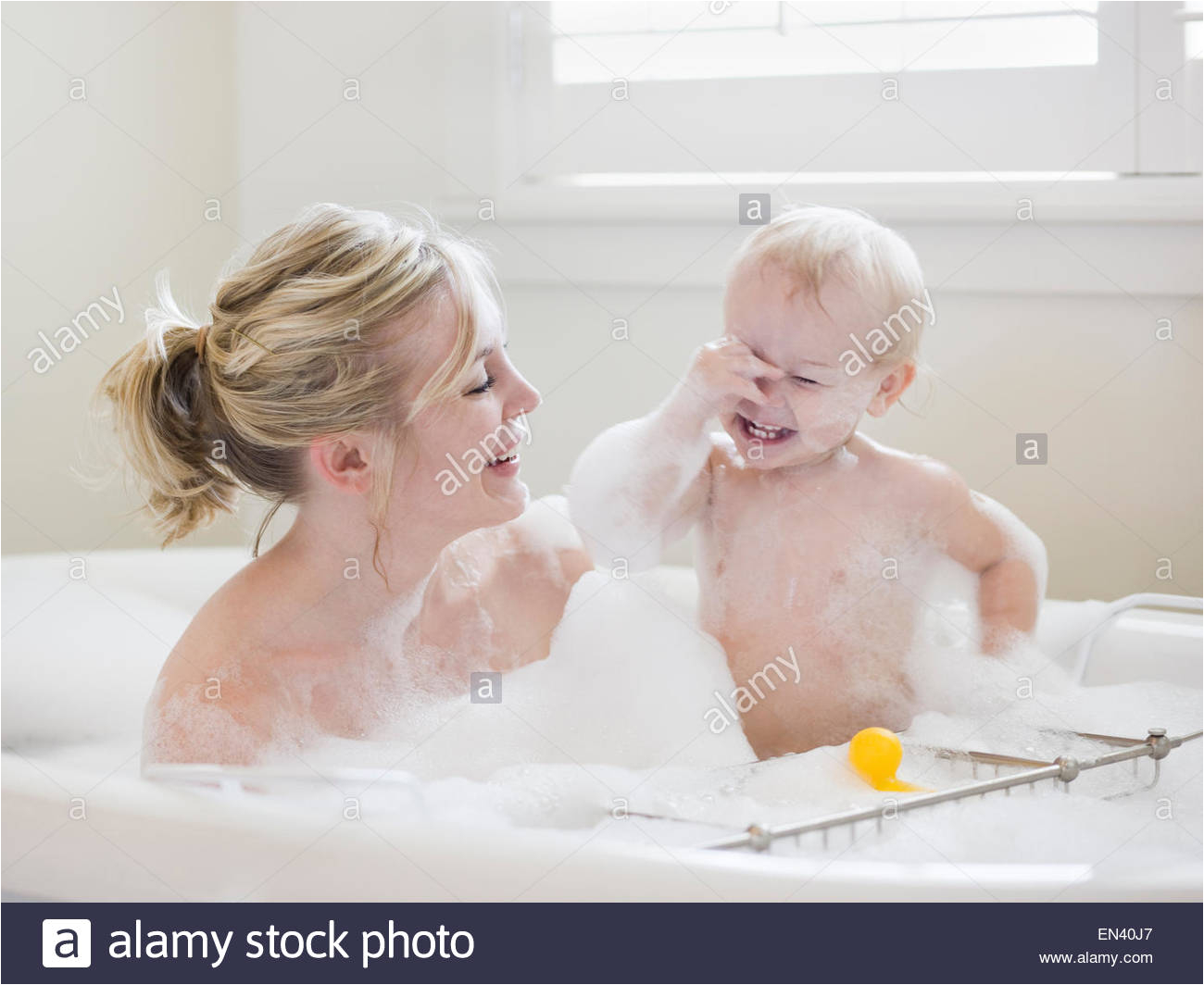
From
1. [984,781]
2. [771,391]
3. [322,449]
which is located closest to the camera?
[984,781]

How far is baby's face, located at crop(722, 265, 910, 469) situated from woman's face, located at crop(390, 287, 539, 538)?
228 millimetres

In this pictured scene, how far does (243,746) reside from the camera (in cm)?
108

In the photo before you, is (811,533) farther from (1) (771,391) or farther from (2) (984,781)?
(2) (984,781)

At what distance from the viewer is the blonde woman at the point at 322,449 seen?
109 cm

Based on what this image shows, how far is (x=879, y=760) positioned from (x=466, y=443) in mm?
480

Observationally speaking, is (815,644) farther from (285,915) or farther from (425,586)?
(285,915)

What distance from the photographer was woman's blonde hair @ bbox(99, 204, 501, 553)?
1085 mm

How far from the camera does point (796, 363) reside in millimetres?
1228

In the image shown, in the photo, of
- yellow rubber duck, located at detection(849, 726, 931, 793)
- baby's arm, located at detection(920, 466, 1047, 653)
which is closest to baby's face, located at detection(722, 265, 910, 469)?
baby's arm, located at detection(920, 466, 1047, 653)

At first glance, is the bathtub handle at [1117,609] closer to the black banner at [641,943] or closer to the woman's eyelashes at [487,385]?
A: the black banner at [641,943]

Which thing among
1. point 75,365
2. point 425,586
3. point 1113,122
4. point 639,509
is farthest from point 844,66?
point 75,365

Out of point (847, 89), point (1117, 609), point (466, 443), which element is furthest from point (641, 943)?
point (847, 89)

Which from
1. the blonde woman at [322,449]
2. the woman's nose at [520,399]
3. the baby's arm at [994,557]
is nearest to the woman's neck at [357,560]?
the blonde woman at [322,449]

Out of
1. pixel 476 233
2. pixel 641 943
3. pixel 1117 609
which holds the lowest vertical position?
pixel 641 943
